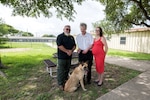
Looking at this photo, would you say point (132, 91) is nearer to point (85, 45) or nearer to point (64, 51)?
point (85, 45)

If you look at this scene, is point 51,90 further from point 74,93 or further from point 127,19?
point 127,19

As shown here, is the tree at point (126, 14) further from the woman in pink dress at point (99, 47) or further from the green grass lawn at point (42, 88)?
the woman in pink dress at point (99, 47)

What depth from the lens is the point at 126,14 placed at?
11.3 metres

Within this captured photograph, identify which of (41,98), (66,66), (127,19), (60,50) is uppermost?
(127,19)

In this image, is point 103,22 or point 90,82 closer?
point 90,82

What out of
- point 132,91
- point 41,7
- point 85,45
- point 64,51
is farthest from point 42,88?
point 41,7

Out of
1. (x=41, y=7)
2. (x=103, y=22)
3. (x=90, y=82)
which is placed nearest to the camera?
(x=90, y=82)

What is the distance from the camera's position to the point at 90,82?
14.7ft

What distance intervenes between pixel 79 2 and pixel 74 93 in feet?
18.5

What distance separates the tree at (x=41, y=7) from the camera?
23.2 feet

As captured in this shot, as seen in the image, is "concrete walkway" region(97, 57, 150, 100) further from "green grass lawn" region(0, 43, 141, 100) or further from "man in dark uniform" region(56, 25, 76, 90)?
"man in dark uniform" region(56, 25, 76, 90)

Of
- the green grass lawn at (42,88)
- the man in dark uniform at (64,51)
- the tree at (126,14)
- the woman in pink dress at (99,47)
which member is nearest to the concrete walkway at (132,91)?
the green grass lawn at (42,88)

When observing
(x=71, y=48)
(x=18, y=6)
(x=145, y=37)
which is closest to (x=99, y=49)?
(x=71, y=48)

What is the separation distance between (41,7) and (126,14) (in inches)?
295
